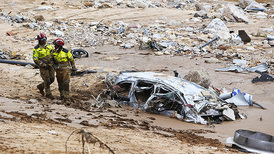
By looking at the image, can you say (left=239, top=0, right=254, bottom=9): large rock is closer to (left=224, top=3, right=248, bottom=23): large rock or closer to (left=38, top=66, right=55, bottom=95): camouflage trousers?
(left=224, top=3, right=248, bottom=23): large rock

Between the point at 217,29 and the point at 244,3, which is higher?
the point at 244,3

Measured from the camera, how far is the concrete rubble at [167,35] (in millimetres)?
16047

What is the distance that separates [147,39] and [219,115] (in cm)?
1054

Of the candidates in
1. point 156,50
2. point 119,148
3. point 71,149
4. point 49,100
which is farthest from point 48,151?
point 156,50

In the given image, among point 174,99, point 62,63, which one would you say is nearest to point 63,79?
point 62,63

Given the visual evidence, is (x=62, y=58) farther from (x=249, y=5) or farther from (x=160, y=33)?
(x=249, y=5)

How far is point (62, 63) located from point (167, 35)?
11.4 metres

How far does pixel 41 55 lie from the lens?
318 inches

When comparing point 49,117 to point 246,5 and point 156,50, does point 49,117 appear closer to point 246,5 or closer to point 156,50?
point 156,50

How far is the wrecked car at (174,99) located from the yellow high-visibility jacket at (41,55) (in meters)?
2.03

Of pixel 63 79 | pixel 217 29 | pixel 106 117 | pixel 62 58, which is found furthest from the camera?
pixel 217 29

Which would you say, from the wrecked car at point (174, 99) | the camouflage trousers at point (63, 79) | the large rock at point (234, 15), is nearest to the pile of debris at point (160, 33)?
the large rock at point (234, 15)

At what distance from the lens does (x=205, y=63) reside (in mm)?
14531

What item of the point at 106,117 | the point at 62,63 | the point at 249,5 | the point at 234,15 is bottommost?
the point at 106,117
